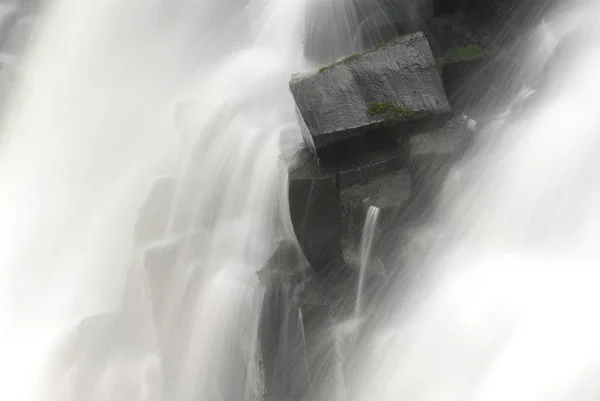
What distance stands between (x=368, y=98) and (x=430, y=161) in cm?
99

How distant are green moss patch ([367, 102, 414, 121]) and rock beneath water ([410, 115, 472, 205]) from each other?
0.32 meters

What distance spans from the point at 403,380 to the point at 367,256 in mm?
1326

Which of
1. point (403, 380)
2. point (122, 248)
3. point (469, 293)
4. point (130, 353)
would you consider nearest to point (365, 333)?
point (403, 380)

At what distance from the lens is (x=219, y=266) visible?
6.81 meters

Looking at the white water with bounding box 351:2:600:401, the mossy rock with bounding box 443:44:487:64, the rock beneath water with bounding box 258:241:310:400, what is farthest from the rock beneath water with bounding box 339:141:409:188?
the mossy rock with bounding box 443:44:487:64

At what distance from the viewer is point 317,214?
574 centimetres

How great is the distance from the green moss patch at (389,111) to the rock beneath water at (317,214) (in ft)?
2.58

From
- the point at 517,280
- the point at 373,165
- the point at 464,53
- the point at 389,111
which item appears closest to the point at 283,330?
the point at 373,165

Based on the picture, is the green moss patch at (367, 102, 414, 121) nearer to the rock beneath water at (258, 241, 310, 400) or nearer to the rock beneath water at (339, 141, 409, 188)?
the rock beneath water at (339, 141, 409, 188)

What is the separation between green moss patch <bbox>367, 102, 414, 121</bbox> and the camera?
5.71 m

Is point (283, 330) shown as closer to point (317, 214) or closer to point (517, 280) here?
point (317, 214)

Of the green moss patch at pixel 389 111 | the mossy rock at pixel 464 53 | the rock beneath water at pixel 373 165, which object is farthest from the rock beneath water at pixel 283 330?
the mossy rock at pixel 464 53

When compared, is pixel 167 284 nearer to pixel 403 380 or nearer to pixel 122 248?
pixel 122 248

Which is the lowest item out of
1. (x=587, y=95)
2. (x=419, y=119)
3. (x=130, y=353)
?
(x=130, y=353)
